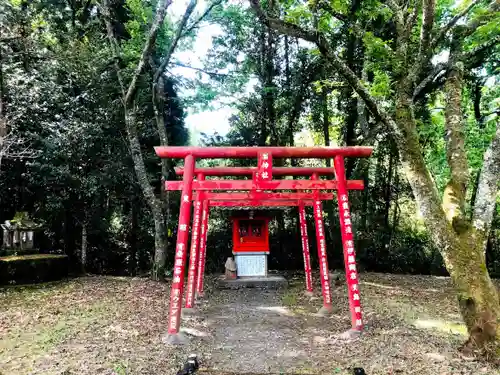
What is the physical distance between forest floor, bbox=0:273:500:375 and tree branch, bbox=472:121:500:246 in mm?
1841

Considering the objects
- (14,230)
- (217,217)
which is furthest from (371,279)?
(14,230)

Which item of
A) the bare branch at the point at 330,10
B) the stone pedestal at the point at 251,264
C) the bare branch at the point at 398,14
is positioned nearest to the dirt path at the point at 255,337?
the stone pedestal at the point at 251,264

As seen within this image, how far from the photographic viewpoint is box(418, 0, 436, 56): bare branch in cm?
606

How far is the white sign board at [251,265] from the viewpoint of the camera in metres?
14.1

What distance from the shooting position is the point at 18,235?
12.8 metres

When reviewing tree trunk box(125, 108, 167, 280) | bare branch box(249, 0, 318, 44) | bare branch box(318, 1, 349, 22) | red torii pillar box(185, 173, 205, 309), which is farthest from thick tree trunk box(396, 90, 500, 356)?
tree trunk box(125, 108, 167, 280)

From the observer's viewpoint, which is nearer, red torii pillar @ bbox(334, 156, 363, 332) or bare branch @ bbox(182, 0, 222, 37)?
red torii pillar @ bbox(334, 156, 363, 332)

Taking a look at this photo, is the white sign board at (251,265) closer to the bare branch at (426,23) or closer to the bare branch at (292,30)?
the bare branch at (292,30)

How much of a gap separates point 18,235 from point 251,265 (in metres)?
7.56

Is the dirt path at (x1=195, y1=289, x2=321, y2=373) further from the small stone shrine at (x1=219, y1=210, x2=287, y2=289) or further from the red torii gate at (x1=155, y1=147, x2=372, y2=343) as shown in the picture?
the small stone shrine at (x1=219, y1=210, x2=287, y2=289)

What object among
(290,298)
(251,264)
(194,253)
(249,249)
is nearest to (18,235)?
(194,253)

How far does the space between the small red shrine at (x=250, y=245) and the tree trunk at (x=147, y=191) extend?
8.36 ft

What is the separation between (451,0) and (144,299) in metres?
11.8

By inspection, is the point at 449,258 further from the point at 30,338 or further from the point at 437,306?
the point at 30,338
